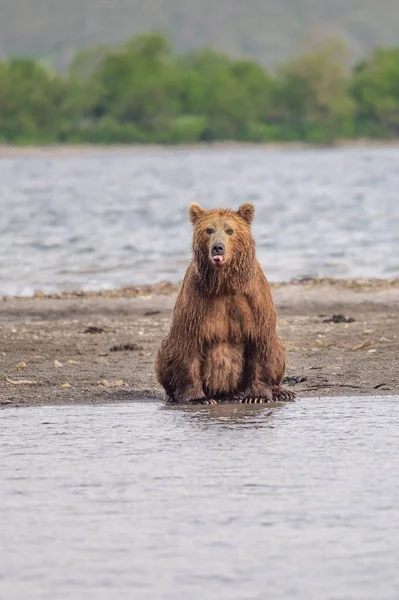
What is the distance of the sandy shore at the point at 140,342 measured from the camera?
32.9 feet

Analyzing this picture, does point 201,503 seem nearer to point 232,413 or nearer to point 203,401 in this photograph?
point 232,413

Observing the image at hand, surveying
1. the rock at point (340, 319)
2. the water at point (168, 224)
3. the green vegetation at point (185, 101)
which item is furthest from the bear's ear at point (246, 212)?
the green vegetation at point (185, 101)

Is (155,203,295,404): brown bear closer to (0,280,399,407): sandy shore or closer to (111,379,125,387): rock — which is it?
(0,280,399,407): sandy shore

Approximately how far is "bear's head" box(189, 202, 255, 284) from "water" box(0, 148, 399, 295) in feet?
28.6

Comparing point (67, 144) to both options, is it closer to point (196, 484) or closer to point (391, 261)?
point (391, 261)

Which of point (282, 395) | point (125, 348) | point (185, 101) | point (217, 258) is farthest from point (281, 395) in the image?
point (185, 101)

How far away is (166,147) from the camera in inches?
5148

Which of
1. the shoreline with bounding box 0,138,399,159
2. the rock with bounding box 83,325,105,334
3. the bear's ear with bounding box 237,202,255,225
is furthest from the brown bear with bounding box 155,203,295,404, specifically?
the shoreline with bounding box 0,138,399,159

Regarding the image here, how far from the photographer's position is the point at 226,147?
134 meters

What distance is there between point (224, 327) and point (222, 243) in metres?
0.58

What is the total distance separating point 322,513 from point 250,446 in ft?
4.95

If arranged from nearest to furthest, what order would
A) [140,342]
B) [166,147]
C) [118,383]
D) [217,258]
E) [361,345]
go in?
[217,258]
[118,383]
[361,345]
[140,342]
[166,147]

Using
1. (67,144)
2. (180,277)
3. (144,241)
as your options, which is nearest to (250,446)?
(180,277)

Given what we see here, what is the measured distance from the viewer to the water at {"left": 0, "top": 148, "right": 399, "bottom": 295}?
A: 2075cm
